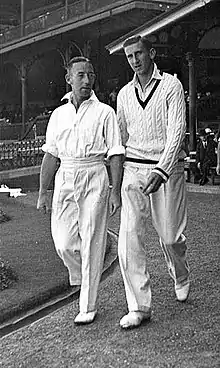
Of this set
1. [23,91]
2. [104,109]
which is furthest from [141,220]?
[23,91]

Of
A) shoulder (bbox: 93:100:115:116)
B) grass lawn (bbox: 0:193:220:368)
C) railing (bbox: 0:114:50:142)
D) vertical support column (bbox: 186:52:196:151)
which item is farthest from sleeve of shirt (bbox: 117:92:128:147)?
railing (bbox: 0:114:50:142)

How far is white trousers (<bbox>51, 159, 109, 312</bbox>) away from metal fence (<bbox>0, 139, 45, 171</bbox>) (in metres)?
17.2

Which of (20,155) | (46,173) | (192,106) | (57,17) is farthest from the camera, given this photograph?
(57,17)

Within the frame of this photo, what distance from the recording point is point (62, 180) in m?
5.53

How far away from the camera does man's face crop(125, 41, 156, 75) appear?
5.46 meters

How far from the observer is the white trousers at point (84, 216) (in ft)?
17.9

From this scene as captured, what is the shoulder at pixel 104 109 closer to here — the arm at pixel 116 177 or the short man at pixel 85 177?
the short man at pixel 85 177

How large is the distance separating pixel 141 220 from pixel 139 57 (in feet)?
3.93

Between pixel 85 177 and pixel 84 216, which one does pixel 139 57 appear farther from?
pixel 84 216

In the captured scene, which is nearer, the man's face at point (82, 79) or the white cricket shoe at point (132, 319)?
the white cricket shoe at point (132, 319)

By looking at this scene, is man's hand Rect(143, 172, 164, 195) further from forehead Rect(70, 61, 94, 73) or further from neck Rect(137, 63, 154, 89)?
forehead Rect(70, 61, 94, 73)

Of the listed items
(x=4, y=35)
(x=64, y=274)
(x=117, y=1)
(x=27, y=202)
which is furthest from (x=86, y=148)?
(x=4, y=35)

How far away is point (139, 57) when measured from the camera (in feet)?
18.0

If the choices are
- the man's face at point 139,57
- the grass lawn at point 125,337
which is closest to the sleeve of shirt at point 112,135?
the man's face at point 139,57
